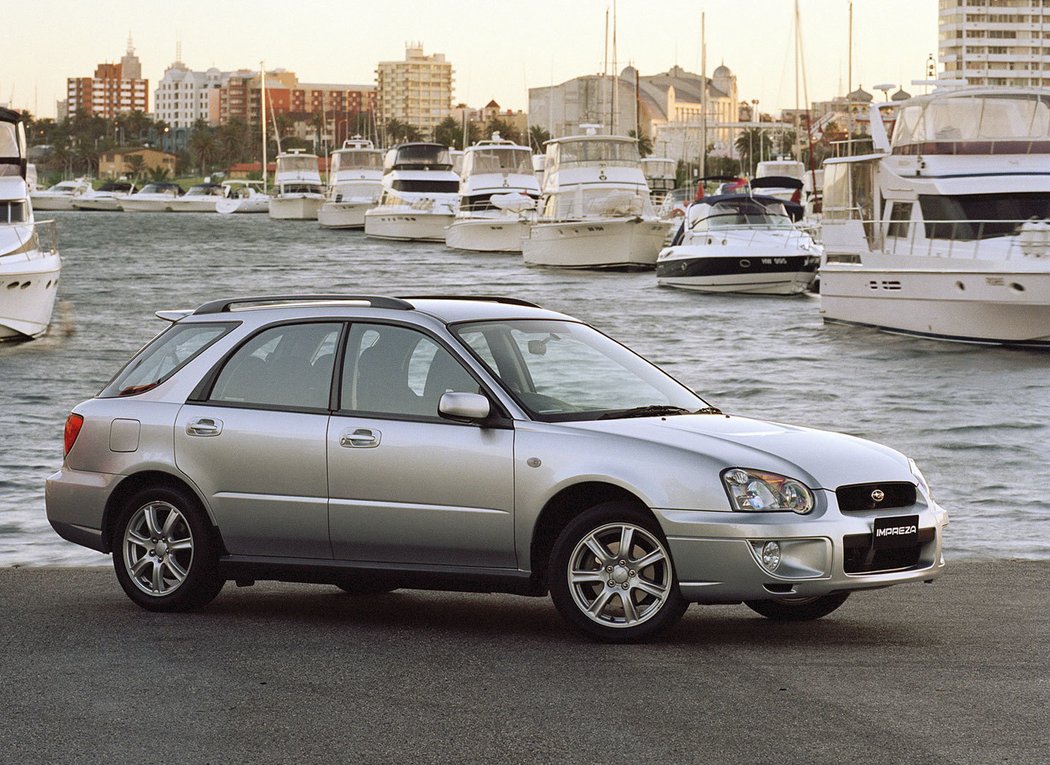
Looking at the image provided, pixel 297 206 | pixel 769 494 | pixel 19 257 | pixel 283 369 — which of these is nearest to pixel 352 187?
pixel 297 206

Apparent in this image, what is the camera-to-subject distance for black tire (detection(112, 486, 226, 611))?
335 inches

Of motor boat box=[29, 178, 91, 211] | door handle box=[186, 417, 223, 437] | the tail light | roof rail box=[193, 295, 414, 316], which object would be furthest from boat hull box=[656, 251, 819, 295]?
motor boat box=[29, 178, 91, 211]

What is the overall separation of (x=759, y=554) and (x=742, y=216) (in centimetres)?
4276

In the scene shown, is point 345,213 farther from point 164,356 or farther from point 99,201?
point 164,356

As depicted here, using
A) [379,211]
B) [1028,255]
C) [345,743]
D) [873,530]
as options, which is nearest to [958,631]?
[873,530]

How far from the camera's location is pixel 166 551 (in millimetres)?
8664

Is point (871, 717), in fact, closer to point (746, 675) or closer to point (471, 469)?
point (746, 675)

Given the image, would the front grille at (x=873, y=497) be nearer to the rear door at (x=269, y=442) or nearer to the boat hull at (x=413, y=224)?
the rear door at (x=269, y=442)

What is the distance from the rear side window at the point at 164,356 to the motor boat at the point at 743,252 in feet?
131

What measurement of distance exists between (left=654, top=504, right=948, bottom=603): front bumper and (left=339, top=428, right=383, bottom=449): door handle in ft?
4.62

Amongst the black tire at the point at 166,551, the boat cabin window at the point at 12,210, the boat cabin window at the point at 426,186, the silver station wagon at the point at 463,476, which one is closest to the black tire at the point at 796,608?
the silver station wagon at the point at 463,476

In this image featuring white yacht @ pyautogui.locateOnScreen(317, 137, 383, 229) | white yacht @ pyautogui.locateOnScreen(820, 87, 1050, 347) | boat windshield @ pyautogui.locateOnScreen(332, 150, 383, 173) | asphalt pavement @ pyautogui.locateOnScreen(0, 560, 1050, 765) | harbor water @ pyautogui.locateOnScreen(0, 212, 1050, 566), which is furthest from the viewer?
boat windshield @ pyautogui.locateOnScreen(332, 150, 383, 173)

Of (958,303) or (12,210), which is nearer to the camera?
(958,303)

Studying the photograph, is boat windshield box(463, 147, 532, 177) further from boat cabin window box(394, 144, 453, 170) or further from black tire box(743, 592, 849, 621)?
black tire box(743, 592, 849, 621)
